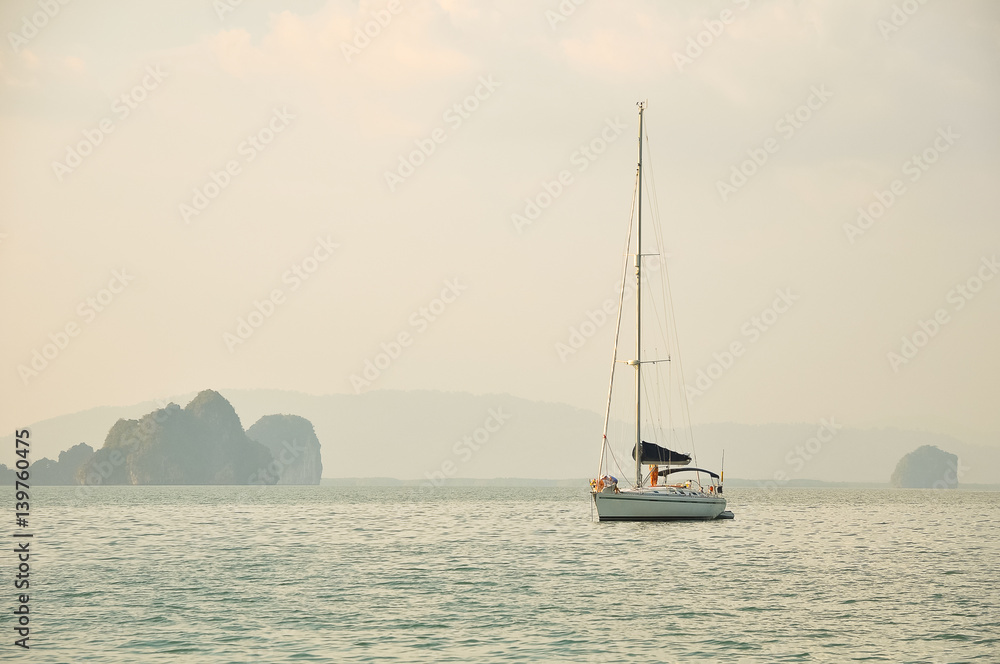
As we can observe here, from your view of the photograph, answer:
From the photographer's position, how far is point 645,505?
59.0 m

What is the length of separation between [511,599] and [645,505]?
27309mm

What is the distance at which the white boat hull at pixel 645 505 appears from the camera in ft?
193

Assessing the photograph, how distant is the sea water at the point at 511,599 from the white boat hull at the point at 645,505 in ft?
4.16

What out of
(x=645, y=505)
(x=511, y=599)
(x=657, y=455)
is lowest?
(x=511, y=599)

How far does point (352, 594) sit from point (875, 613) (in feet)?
54.5

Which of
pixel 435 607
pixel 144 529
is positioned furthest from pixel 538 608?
pixel 144 529

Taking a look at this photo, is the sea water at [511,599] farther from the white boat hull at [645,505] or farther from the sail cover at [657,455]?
the sail cover at [657,455]

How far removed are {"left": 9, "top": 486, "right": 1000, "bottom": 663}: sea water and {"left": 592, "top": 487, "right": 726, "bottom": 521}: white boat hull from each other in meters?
1.27

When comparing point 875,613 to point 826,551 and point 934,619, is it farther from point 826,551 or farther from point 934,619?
point 826,551

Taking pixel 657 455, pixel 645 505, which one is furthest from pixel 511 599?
pixel 657 455

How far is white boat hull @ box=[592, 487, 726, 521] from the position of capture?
58.7 m

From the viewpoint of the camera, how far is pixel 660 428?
2537 inches

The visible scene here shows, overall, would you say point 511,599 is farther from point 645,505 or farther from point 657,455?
point 657,455

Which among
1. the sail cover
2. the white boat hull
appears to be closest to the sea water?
the white boat hull
